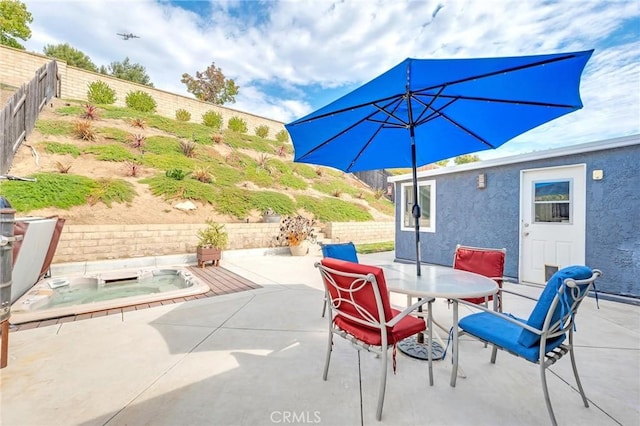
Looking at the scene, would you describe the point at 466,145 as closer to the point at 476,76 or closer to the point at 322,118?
the point at 476,76

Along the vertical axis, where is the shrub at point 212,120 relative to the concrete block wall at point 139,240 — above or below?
above

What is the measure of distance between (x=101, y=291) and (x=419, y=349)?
5.37m

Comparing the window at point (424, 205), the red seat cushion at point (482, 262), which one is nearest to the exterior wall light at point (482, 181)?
the window at point (424, 205)

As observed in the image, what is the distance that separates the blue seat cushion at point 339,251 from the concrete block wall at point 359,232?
673 centimetres

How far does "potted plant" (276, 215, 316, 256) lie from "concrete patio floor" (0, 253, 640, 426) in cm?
504

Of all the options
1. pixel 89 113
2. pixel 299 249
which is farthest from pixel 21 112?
pixel 299 249

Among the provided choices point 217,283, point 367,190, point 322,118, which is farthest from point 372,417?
point 367,190

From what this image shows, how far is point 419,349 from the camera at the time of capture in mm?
2592

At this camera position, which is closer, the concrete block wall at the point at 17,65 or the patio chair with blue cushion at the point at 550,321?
the patio chair with blue cushion at the point at 550,321

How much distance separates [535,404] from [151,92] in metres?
18.8

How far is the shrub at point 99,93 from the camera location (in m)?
13.4

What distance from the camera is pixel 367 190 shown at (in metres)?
17.7

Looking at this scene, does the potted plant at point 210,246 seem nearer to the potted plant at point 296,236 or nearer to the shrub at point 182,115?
the potted plant at point 296,236

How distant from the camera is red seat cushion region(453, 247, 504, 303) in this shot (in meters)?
3.09
